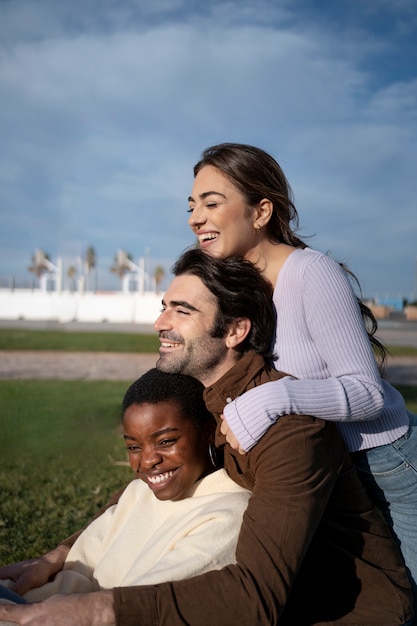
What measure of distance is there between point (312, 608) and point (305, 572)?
0.37ft

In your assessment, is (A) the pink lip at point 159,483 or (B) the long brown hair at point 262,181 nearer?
(A) the pink lip at point 159,483

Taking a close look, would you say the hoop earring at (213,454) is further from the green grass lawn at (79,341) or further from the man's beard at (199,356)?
the green grass lawn at (79,341)

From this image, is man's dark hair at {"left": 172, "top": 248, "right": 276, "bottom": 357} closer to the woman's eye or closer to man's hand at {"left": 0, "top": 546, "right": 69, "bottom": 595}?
the woman's eye

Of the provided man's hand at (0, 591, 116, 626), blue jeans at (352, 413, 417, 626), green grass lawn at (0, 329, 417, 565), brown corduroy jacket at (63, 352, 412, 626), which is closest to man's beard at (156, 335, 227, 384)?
brown corduroy jacket at (63, 352, 412, 626)

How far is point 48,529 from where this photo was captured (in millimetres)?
5438

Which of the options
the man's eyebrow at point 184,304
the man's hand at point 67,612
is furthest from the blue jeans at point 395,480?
the man's hand at point 67,612

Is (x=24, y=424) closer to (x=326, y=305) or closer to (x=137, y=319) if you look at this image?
(x=326, y=305)

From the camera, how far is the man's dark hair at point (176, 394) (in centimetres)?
254

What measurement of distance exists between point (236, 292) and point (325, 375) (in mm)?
468

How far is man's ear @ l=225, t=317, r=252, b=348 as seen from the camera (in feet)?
8.50

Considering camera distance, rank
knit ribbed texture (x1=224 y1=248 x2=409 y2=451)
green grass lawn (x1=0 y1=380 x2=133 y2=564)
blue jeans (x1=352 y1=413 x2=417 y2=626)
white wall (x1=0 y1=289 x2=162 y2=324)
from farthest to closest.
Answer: white wall (x1=0 y1=289 x2=162 y2=324) → green grass lawn (x1=0 y1=380 x2=133 y2=564) → blue jeans (x1=352 y1=413 x2=417 y2=626) → knit ribbed texture (x1=224 y1=248 x2=409 y2=451)

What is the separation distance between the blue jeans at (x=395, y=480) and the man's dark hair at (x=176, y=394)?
0.64 metres

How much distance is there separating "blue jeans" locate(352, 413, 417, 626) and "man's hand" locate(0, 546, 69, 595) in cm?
126

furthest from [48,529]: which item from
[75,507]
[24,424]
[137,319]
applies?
[137,319]
